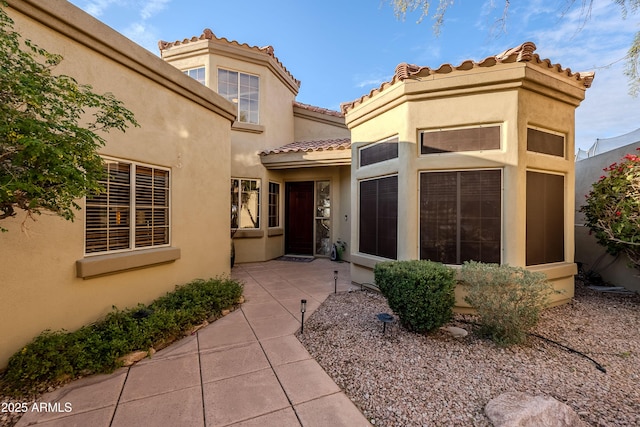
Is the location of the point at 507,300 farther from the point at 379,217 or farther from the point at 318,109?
the point at 318,109

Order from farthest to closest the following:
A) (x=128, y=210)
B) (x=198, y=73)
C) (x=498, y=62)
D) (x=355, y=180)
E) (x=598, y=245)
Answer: (x=198, y=73), (x=598, y=245), (x=355, y=180), (x=498, y=62), (x=128, y=210)

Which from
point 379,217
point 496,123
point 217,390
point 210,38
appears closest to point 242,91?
point 210,38

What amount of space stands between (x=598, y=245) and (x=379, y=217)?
6194 mm

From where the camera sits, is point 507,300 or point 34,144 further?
point 507,300

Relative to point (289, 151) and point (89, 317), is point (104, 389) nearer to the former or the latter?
point (89, 317)

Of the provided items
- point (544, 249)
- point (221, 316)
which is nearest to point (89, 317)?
point (221, 316)

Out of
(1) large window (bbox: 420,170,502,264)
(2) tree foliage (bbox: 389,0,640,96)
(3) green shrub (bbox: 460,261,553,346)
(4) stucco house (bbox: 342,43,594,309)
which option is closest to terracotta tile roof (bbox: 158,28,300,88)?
(4) stucco house (bbox: 342,43,594,309)

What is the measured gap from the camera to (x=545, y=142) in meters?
5.26

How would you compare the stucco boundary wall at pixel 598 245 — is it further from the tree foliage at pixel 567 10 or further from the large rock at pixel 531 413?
the large rock at pixel 531 413

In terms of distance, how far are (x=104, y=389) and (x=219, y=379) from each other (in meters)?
1.14

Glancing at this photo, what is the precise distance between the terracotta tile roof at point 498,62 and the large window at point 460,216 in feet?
6.28

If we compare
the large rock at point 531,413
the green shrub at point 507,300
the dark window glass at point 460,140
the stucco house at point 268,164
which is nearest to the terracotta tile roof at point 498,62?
the dark window glass at point 460,140

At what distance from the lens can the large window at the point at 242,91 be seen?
8984 millimetres

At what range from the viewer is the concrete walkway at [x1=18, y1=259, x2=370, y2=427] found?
2404mm
